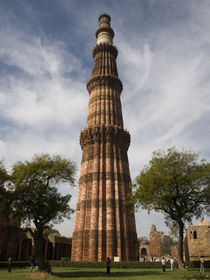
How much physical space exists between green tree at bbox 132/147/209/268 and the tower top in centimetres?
3496

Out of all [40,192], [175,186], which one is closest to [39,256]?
[40,192]

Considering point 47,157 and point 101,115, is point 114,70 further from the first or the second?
point 47,157

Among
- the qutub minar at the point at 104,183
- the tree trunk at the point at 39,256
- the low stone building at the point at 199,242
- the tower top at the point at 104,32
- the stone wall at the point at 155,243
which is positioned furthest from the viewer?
the stone wall at the point at 155,243

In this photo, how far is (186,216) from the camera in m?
28.5

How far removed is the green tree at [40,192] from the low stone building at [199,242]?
28772 mm

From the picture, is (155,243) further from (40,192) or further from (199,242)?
(40,192)

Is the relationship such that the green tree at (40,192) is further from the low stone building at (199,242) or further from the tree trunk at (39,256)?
the low stone building at (199,242)

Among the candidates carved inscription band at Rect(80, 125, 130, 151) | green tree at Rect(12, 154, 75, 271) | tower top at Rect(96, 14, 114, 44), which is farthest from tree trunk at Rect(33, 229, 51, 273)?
tower top at Rect(96, 14, 114, 44)

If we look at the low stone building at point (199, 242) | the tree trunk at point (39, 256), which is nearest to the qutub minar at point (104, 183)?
the tree trunk at point (39, 256)

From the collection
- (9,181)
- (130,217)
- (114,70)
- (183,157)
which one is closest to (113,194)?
(130,217)

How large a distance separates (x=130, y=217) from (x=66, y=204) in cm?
1570

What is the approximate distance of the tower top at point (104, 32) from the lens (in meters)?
53.2

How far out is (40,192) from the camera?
22.3 metres

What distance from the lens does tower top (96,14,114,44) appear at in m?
53.2
